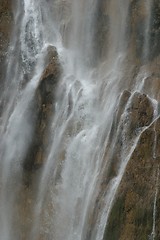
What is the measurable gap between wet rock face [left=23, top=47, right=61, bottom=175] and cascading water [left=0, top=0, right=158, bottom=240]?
0.20 meters

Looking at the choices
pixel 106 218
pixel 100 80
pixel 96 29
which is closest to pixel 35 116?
pixel 100 80

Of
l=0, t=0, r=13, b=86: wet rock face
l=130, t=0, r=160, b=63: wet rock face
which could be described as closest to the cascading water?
l=130, t=0, r=160, b=63: wet rock face

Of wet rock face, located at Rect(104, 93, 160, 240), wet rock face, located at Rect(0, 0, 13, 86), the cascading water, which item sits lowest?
wet rock face, located at Rect(104, 93, 160, 240)

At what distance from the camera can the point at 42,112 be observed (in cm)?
2186

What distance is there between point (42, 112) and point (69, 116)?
1.53 metres

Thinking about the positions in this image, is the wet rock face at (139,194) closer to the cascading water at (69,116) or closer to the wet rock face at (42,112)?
the cascading water at (69,116)

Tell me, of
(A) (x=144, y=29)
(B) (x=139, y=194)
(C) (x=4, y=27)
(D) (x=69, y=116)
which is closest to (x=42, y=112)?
(D) (x=69, y=116)

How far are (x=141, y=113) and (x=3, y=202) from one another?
7.27m

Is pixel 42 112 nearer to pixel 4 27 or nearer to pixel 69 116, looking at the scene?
pixel 69 116

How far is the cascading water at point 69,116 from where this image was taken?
18.6 m

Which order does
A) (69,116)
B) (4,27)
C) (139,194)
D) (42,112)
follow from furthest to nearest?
(4,27) < (42,112) < (69,116) < (139,194)

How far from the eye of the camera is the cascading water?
18.6m

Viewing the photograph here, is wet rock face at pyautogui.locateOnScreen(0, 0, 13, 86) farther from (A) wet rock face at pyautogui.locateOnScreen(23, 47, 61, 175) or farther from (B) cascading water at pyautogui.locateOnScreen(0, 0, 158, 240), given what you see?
(A) wet rock face at pyautogui.locateOnScreen(23, 47, 61, 175)

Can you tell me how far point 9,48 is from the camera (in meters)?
24.6
